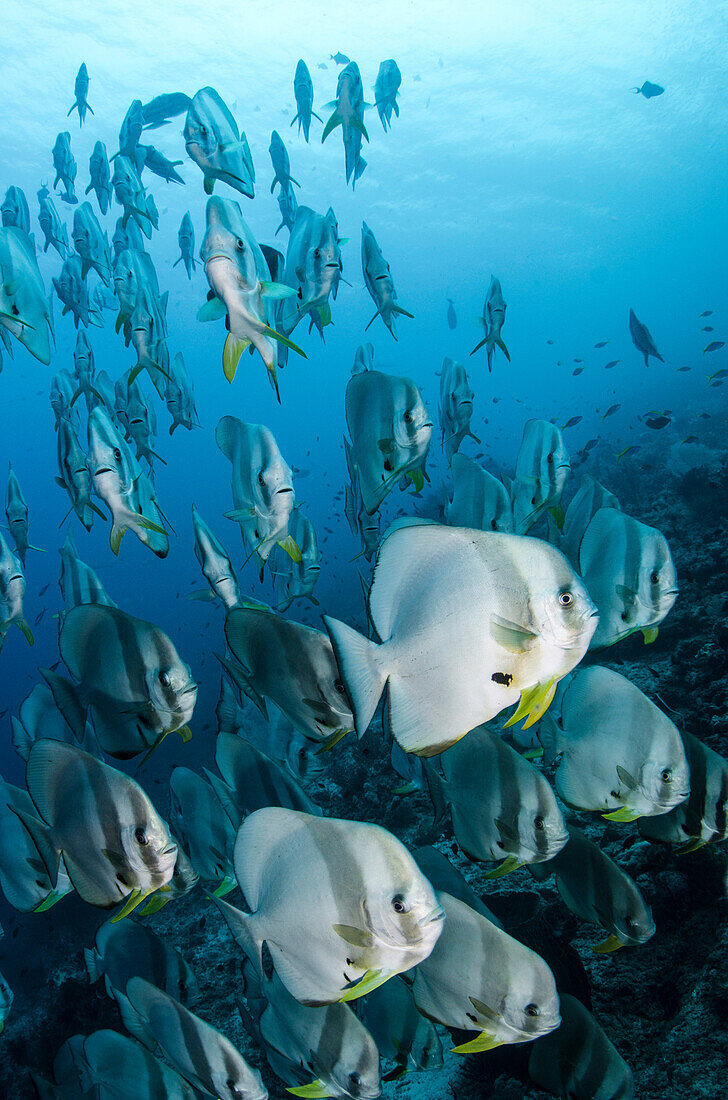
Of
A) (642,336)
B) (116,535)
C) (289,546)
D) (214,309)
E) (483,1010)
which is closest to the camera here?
(483,1010)

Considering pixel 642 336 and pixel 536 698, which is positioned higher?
pixel 642 336

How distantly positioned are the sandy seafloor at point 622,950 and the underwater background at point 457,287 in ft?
0.07

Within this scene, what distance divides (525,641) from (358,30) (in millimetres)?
36696

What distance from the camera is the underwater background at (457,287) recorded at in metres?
3.70

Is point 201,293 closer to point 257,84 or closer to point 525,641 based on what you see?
point 257,84

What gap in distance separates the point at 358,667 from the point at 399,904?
633mm

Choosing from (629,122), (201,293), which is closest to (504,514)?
(629,122)

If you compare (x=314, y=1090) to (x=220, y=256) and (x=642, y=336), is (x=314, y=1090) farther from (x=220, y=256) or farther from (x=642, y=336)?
(x=642, y=336)

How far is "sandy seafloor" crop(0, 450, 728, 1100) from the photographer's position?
9.82ft

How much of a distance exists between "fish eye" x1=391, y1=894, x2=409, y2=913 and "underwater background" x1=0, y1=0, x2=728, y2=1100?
6.28 ft

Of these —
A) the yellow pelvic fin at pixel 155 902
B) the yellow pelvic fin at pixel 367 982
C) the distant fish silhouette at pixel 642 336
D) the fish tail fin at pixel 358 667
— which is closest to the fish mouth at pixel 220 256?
the fish tail fin at pixel 358 667

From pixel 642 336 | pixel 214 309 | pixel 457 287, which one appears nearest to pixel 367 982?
pixel 214 309

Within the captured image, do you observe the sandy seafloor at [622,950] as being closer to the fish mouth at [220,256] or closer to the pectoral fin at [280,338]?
the pectoral fin at [280,338]

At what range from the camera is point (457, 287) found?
69500mm
